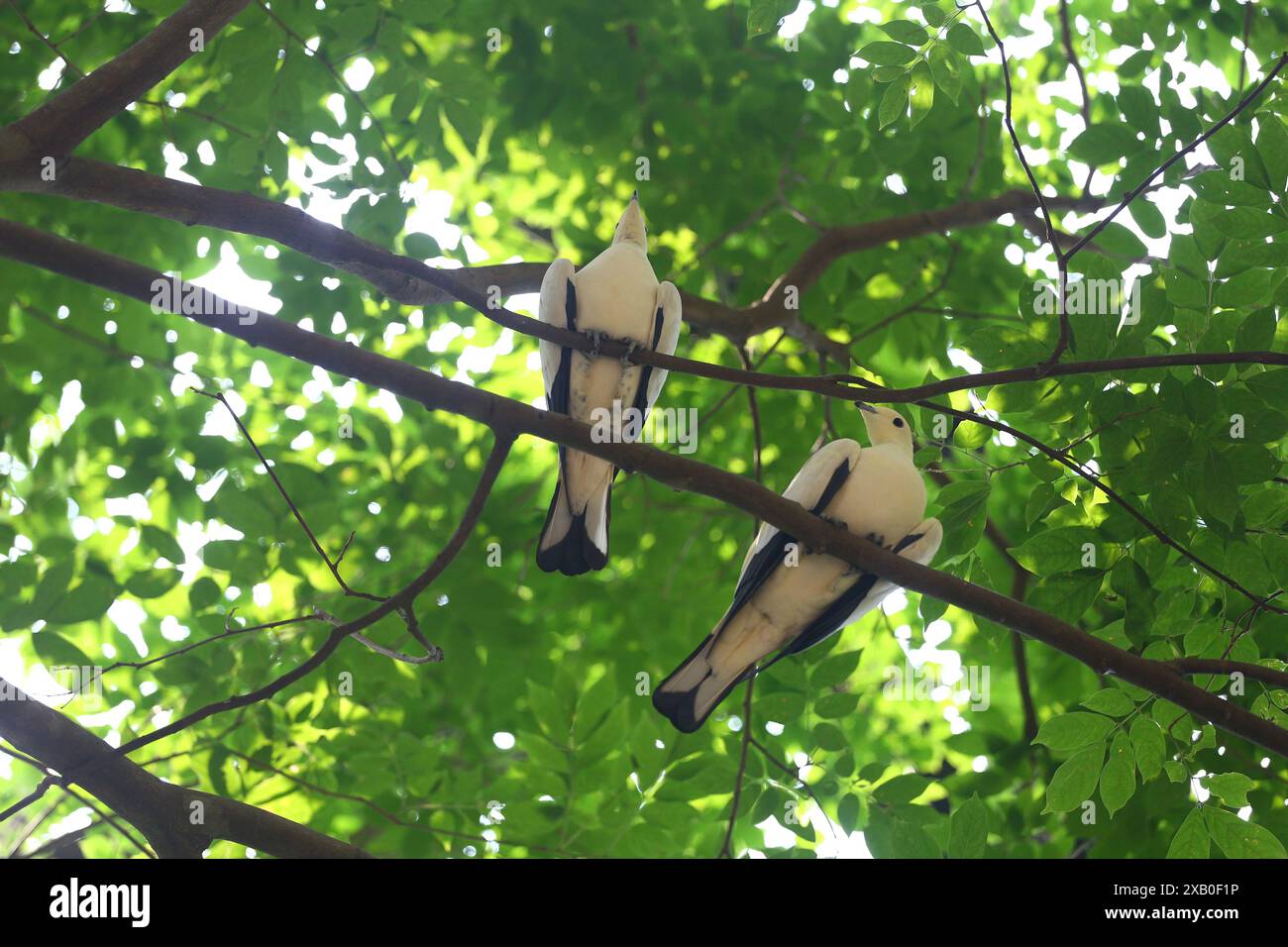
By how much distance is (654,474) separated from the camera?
3268 mm

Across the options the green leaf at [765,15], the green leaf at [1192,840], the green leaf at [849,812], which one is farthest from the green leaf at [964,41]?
the green leaf at [849,812]

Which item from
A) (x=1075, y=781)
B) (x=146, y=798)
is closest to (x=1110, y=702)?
(x=1075, y=781)

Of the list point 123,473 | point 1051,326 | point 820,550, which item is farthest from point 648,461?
point 123,473

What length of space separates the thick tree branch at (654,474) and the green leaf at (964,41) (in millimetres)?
1663

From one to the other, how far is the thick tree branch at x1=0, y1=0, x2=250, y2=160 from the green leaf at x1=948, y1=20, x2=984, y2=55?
2426mm

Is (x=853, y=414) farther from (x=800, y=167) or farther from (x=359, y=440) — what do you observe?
(x=359, y=440)

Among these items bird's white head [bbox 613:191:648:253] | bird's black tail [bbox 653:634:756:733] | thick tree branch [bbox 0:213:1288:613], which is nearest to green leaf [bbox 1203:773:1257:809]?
thick tree branch [bbox 0:213:1288:613]

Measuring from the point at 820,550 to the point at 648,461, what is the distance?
0.65m

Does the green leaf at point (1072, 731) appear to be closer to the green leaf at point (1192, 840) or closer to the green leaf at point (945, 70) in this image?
the green leaf at point (1192, 840)

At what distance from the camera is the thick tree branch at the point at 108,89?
291cm

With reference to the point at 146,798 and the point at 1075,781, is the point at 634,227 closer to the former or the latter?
the point at 1075,781

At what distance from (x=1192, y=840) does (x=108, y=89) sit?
416cm

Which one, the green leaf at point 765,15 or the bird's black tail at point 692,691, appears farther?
the bird's black tail at point 692,691
